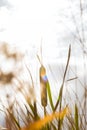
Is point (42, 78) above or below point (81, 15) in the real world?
below

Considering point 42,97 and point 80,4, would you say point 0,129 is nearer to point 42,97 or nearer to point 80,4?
point 42,97

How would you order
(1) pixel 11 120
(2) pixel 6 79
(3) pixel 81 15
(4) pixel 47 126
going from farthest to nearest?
(3) pixel 81 15 → (1) pixel 11 120 → (4) pixel 47 126 → (2) pixel 6 79

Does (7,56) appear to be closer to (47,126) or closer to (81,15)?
(47,126)

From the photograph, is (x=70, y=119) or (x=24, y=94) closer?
(x=24, y=94)

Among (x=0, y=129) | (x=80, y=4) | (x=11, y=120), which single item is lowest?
(x=11, y=120)

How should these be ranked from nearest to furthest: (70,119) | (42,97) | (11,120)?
(42,97) → (11,120) → (70,119)

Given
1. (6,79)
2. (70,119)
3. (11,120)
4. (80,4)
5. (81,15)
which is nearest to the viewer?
(6,79)

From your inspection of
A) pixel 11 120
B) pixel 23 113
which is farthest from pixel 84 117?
pixel 11 120

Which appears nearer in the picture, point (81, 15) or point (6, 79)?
point (6, 79)

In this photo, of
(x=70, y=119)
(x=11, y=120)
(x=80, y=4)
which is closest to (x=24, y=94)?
(x=11, y=120)
